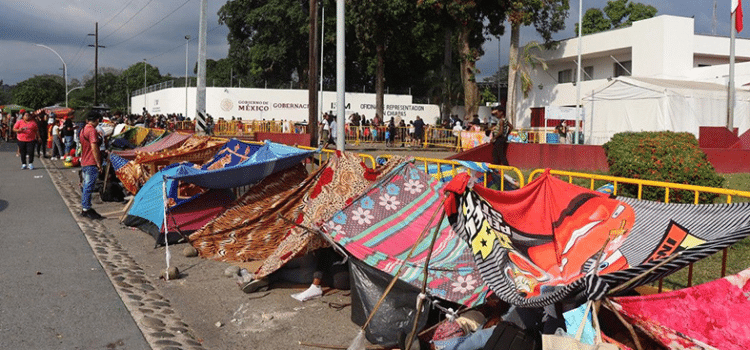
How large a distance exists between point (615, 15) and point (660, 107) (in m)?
37.2

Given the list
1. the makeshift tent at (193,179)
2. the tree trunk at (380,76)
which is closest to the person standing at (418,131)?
the tree trunk at (380,76)

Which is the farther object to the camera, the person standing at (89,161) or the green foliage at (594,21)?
the green foliage at (594,21)

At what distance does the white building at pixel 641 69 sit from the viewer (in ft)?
93.9

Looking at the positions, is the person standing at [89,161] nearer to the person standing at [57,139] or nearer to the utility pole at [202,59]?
the utility pole at [202,59]

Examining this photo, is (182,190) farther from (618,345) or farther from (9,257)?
(618,345)

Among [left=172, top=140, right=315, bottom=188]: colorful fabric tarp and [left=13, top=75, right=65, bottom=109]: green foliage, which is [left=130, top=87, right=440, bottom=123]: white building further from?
[left=13, top=75, right=65, bottom=109]: green foliage

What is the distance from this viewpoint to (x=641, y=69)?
3678cm

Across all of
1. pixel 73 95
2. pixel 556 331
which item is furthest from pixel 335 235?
pixel 73 95

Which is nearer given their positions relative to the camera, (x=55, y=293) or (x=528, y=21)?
(x=55, y=293)

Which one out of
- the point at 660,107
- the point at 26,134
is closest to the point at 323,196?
the point at 26,134

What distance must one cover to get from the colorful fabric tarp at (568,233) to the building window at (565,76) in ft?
133

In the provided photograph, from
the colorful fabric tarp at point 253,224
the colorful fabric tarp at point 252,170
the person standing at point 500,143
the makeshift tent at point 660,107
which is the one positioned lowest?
the colorful fabric tarp at point 253,224

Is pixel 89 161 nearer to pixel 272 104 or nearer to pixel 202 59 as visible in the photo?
pixel 202 59

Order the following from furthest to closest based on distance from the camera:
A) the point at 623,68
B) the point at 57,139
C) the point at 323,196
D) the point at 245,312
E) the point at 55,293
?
the point at 623,68, the point at 57,139, the point at 323,196, the point at 55,293, the point at 245,312
